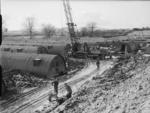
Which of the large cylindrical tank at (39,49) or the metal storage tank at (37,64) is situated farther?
the large cylindrical tank at (39,49)

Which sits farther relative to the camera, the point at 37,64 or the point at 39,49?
the point at 39,49

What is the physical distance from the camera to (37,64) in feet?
73.6

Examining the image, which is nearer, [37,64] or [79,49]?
[37,64]

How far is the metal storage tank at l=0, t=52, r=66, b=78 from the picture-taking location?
22.1 m

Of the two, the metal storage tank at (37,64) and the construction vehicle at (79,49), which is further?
the construction vehicle at (79,49)

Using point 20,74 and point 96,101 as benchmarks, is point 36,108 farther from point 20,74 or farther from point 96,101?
point 20,74

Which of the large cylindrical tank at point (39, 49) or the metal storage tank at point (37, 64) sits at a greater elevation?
the large cylindrical tank at point (39, 49)

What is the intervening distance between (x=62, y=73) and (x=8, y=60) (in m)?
6.91

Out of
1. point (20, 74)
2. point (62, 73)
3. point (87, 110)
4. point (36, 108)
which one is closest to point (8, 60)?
point (20, 74)

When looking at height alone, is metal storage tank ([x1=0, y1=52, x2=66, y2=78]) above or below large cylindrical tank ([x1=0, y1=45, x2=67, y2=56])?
below

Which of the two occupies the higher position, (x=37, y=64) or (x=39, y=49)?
(x=39, y=49)

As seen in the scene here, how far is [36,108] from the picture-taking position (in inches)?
527

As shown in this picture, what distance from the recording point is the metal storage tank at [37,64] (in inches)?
870

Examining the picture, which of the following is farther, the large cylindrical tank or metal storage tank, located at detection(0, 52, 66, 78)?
the large cylindrical tank
